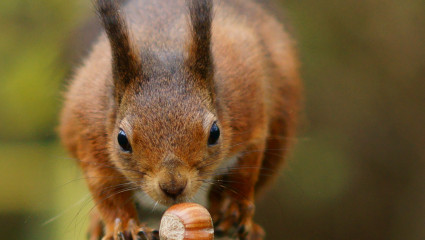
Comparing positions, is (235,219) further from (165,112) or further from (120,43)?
(120,43)

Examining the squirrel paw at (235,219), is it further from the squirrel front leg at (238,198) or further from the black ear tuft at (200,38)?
the black ear tuft at (200,38)

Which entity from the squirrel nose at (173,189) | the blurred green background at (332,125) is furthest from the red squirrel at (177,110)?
the blurred green background at (332,125)

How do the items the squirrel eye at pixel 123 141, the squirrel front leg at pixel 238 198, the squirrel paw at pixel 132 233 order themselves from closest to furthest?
the squirrel eye at pixel 123 141
the squirrel paw at pixel 132 233
the squirrel front leg at pixel 238 198

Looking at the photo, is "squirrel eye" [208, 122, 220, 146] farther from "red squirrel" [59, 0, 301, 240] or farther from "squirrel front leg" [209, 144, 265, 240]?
"squirrel front leg" [209, 144, 265, 240]

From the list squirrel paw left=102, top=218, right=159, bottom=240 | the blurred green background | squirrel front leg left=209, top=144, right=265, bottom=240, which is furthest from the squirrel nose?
the blurred green background

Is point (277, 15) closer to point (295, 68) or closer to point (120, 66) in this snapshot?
point (295, 68)

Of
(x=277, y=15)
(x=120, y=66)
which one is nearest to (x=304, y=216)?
(x=277, y=15)
